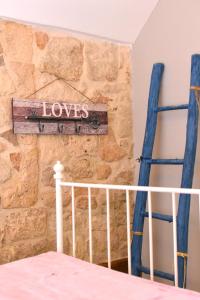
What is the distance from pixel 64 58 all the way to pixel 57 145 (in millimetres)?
561

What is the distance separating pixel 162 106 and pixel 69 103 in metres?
0.62

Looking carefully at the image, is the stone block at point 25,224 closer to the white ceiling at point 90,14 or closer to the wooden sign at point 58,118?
the wooden sign at point 58,118

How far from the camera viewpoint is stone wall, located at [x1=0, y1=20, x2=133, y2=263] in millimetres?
2283

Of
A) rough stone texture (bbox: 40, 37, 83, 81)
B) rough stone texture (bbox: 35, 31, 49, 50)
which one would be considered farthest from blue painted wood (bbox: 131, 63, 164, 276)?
rough stone texture (bbox: 35, 31, 49, 50)

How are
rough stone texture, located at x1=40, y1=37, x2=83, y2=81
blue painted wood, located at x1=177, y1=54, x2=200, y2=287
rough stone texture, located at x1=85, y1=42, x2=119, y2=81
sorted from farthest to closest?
rough stone texture, located at x1=85, y1=42, x2=119, y2=81 → rough stone texture, located at x1=40, y1=37, x2=83, y2=81 → blue painted wood, located at x1=177, y1=54, x2=200, y2=287

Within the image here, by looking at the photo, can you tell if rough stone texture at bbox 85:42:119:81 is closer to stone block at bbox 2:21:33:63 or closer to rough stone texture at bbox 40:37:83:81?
rough stone texture at bbox 40:37:83:81

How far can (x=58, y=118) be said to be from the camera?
2453 millimetres

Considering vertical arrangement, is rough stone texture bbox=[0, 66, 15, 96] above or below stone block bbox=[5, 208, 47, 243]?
above

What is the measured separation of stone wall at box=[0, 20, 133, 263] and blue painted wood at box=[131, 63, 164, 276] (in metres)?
0.27

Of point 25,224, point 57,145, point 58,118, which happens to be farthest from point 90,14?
point 25,224

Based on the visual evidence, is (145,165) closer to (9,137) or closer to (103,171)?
(103,171)

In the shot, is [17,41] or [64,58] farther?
[64,58]

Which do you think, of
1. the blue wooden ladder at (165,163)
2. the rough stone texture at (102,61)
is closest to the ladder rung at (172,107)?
the blue wooden ladder at (165,163)

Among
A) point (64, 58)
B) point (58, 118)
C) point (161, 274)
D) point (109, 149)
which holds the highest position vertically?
point (64, 58)
